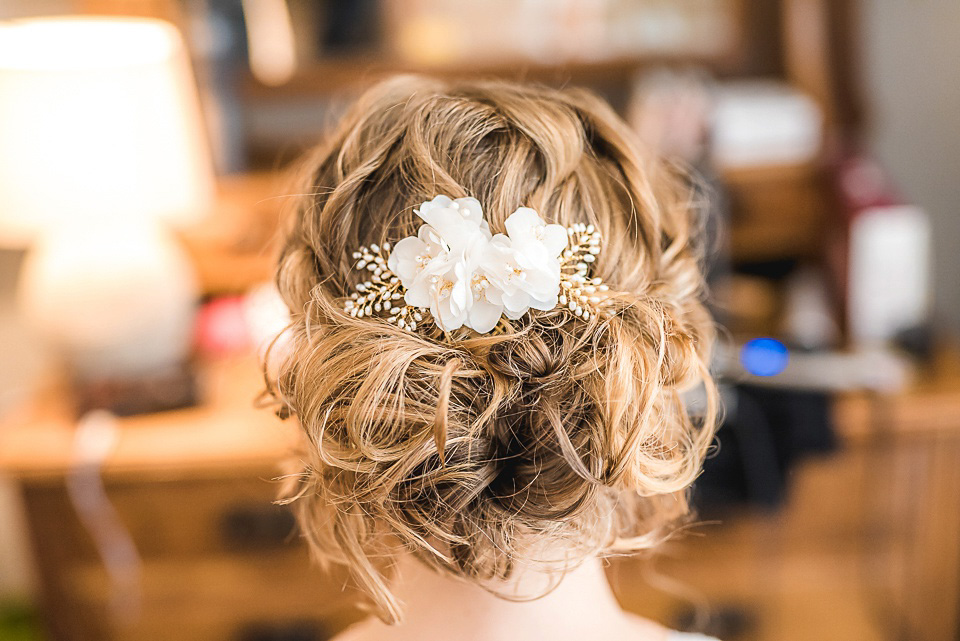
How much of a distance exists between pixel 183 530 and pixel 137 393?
8.3 inches

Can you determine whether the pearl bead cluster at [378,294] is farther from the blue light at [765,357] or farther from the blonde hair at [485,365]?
the blue light at [765,357]

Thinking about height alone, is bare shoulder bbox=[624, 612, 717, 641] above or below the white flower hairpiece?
below

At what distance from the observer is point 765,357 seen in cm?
109

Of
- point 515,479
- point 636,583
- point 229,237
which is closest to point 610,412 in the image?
point 515,479

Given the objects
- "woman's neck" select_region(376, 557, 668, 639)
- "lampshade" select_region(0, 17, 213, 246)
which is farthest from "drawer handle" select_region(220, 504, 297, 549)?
"woman's neck" select_region(376, 557, 668, 639)

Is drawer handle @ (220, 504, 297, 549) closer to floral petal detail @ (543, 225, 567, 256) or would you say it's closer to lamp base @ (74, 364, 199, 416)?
lamp base @ (74, 364, 199, 416)

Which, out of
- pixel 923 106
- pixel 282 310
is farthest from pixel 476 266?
pixel 923 106

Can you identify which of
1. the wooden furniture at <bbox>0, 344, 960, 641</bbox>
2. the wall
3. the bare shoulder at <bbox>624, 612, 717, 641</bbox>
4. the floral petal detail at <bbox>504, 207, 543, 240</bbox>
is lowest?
the wooden furniture at <bbox>0, 344, 960, 641</bbox>

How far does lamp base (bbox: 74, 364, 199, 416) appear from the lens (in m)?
1.12

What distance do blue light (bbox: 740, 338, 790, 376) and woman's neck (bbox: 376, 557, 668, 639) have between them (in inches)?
22.5

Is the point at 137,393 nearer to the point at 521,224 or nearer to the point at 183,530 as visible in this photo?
the point at 183,530

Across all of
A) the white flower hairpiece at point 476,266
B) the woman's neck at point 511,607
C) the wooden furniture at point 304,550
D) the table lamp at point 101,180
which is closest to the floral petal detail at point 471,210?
the white flower hairpiece at point 476,266

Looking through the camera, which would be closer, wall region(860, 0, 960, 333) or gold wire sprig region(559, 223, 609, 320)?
gold wire sprig region(559, 223, 609, 320)

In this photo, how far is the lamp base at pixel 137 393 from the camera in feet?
3.69
